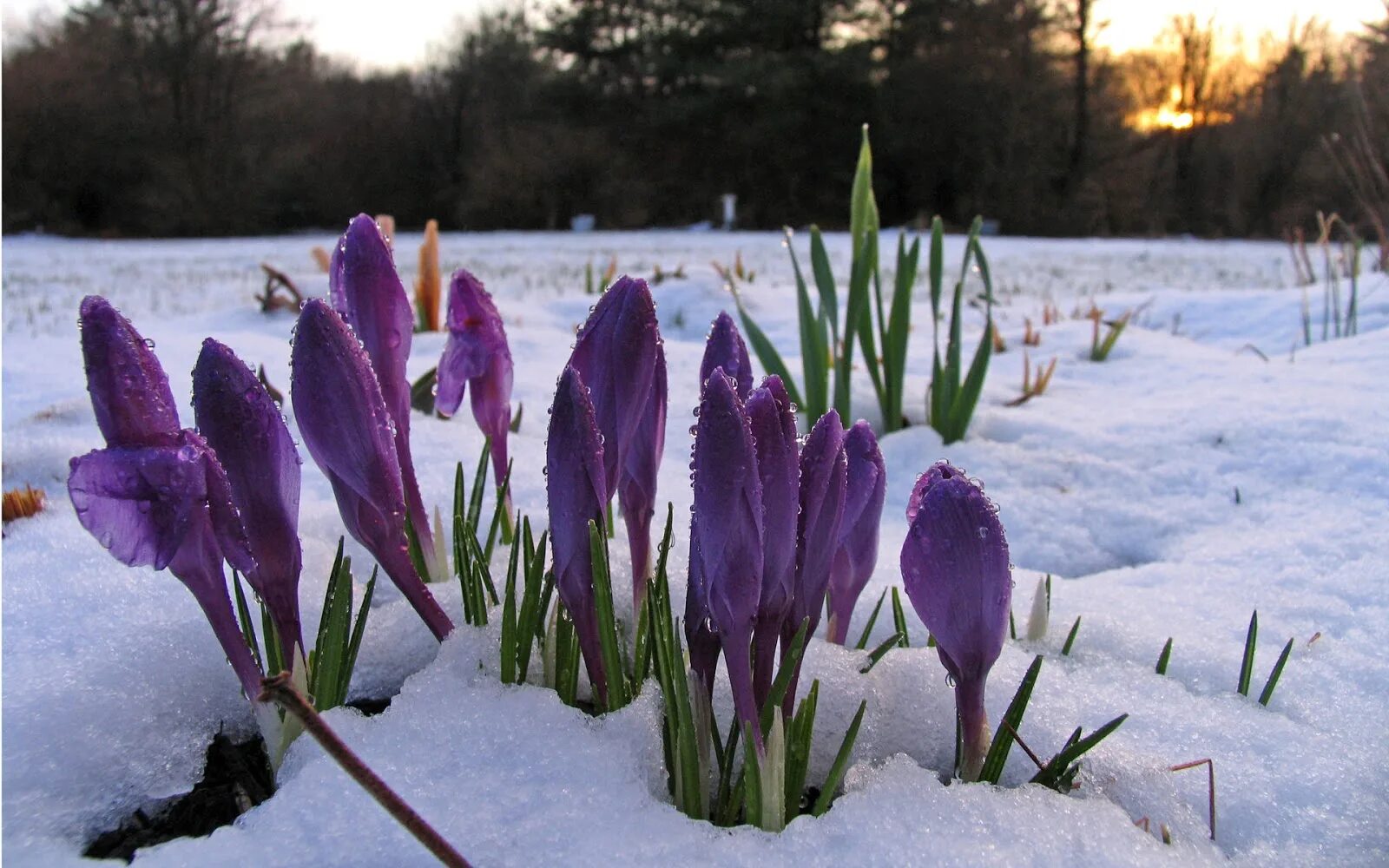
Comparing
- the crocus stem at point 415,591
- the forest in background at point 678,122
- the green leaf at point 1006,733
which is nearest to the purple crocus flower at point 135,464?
the crocus stem at point 415,591

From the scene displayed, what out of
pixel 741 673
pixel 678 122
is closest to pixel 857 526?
pixel 741 673

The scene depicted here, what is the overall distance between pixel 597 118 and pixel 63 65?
1193 centimetres

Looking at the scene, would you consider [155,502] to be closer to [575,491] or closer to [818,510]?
[575,491]

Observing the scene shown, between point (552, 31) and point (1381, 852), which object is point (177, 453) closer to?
point (1381, 852)

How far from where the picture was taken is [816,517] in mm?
743

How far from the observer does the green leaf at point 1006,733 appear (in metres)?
0.72

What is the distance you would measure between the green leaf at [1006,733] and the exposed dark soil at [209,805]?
1.88ft

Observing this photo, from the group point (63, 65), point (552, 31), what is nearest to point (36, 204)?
point (63, 65)

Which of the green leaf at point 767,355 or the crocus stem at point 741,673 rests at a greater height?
the green leaf at point 767,355

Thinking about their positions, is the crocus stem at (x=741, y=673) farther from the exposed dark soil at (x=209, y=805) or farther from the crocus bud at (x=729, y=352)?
the exposed dark soil at (x=209, y=805)

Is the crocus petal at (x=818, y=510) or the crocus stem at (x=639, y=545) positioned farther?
the crocus stem at (x=639, y=545)

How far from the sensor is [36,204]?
19344mm

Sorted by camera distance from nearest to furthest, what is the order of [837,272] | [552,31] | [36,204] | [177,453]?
1. [177,453]
2. [837,272]
3. [36,204]
4. [552,31]

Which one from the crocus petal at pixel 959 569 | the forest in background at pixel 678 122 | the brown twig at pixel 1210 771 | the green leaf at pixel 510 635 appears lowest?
the brown twig at pixel 1210 771
